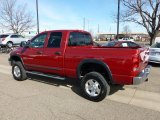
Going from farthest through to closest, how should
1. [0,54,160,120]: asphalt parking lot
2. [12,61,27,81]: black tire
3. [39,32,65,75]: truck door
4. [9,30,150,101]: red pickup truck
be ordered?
[12,61,27,81]: black tire < [39,32,65,75]: truck door < [9,30,150,101]: red pickup truck < [0,54,160,120]: asphalt parking lot

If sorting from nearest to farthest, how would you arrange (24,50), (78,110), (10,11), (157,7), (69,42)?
(78,110) < (69,42) < (24,50) < (157,7) < (10,11)

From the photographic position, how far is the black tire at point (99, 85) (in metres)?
5.71

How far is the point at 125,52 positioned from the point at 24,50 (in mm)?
4208

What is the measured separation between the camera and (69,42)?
6.82 m

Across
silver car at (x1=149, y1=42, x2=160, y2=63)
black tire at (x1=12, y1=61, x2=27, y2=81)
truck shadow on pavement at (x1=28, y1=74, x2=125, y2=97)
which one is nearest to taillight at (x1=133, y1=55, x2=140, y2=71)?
truck shadow on pavement at (x1=28, y1=74, x2=125, y2=97)

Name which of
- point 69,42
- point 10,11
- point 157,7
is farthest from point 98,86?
point 10,11

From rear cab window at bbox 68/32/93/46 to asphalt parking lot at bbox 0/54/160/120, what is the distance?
142 centimetres

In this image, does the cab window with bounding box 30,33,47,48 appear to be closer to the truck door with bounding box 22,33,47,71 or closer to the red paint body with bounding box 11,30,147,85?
the truck door with bounding box 22,33,47,71

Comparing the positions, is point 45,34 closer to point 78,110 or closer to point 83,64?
point 83,64

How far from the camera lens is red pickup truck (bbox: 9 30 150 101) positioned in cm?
538

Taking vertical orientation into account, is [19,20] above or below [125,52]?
above

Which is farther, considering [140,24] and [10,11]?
[10,11]

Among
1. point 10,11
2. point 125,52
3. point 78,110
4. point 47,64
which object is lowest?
point 78,110

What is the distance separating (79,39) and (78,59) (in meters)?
1.18
